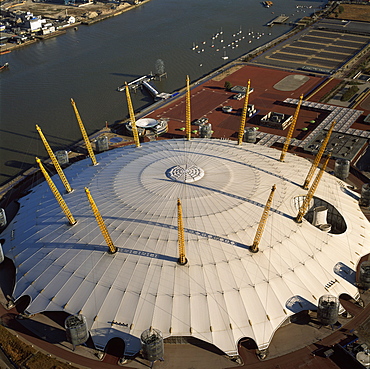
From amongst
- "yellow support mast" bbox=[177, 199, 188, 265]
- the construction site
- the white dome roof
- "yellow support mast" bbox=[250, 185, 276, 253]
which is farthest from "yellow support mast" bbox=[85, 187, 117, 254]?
"yellow support mast" bbox=[250, 185, 276, 253]

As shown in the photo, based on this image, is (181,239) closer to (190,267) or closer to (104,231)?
(190,267)

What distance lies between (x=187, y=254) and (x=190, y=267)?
9.64 ft

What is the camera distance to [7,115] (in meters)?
193

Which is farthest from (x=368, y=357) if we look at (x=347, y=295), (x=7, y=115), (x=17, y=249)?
(x=7, y=115)

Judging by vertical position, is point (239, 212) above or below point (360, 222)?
above

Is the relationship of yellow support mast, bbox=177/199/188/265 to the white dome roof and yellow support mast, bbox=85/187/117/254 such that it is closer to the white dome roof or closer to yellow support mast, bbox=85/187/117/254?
the white dome roof

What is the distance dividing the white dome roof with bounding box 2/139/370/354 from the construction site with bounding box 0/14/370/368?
262mm

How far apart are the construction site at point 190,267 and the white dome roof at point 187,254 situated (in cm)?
26

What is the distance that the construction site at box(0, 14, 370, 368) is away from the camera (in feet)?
268

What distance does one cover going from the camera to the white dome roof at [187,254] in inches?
3231

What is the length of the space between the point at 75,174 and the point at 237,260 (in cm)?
5706

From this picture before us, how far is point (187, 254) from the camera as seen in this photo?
88.3m

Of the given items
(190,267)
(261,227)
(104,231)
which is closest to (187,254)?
(190,267)

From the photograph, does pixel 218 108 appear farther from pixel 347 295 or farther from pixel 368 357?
pixel 368 357
